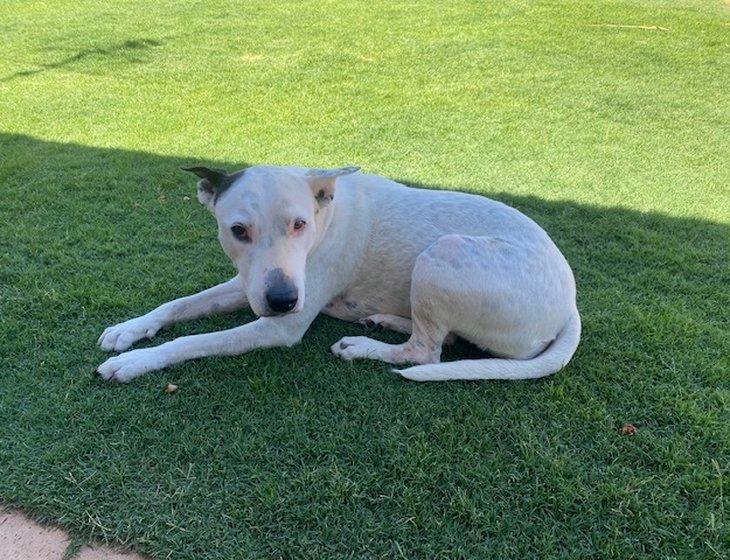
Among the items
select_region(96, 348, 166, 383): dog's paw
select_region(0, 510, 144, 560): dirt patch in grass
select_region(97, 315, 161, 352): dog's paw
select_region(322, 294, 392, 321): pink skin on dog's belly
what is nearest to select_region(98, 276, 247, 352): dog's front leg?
select_region(97, 315, 161, 352): dog's paw

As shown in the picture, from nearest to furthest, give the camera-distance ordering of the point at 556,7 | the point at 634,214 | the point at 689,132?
the point at 634,214, the point at 689,132, the point at 556,7

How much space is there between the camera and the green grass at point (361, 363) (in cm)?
271

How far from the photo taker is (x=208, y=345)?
364 centimetres

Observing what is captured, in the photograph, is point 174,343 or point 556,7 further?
point 556,7

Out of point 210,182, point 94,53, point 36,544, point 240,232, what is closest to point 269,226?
point 240,232

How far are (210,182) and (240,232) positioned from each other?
16.9 inches

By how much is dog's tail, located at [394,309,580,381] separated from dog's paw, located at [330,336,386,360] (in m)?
0.26

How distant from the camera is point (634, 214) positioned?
20.4ft

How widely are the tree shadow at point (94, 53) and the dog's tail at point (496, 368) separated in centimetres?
1064

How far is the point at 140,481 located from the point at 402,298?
1.91 m

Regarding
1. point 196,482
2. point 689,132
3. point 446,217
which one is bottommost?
point 689,132

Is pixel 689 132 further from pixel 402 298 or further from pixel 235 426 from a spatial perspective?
pixel 235 426

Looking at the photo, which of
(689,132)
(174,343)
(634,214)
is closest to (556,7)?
(689,132)

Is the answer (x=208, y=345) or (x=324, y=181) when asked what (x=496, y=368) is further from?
(x=208, y=345)
